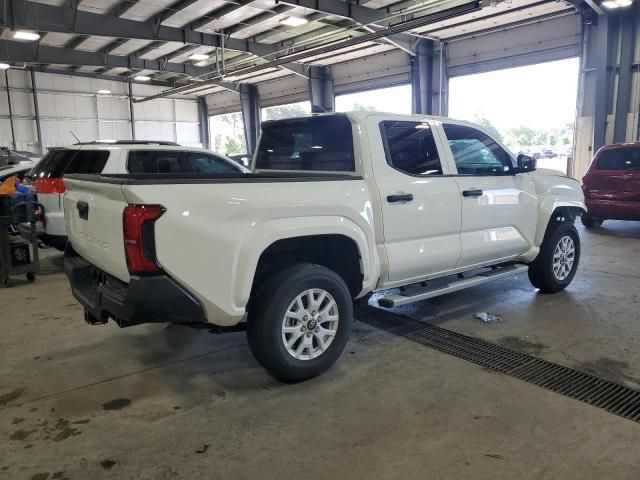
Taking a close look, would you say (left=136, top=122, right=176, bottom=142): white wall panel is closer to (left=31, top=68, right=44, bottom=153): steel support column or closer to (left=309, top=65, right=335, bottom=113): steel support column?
(left=31, top=68, right=44, bottom=153): steel support column

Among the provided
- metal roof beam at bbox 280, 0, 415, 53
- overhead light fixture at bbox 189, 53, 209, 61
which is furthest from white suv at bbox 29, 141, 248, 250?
overhead light fixture at bbox 189, 53, 209, 61

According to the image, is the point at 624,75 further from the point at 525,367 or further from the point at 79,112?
the point at 79,112

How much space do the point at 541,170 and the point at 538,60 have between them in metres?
8.95

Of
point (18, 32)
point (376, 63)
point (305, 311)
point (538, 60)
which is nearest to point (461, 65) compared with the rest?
point (538, 60)

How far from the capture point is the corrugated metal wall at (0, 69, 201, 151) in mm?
19172

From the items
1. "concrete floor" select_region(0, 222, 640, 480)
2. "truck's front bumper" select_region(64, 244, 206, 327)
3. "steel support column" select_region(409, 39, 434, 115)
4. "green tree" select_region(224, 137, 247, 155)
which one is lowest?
"concrete floor" select_region(0, 222, 640, 480)

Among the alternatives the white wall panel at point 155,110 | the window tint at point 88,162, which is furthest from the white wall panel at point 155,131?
the window tint at point 88,162

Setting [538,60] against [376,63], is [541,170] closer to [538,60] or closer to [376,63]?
[538,60]

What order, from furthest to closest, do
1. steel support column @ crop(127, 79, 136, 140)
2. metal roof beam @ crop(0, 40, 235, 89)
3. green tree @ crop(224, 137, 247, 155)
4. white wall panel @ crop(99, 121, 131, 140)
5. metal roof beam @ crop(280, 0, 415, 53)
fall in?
1. green tree @ crop(224, 137, 247, 155)
2. white wall panel @ crop(99, 121, 131, 140)
3. steel support column @ crop(127, 79, 136, 140)
4. metal roof beam @ crop(0, 40, 235, 89)
5. metal roof beam @ crop(280, 0, 415, 53)

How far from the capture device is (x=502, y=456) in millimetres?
2379

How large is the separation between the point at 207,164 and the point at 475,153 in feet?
13.3

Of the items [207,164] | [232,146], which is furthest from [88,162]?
[232,146]

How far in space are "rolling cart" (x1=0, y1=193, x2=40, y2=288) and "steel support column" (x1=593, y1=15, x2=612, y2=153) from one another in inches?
453

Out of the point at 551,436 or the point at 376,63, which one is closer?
the point at 551,436
